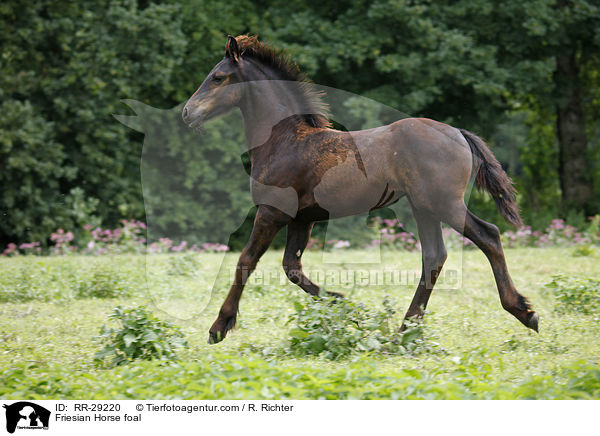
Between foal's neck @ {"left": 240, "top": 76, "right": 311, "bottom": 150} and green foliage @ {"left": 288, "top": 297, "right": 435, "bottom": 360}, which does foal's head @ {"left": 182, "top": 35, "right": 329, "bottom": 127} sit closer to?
foal's neck @ {"left": 240, "top": 76, "right": 311, "bottom": 150}

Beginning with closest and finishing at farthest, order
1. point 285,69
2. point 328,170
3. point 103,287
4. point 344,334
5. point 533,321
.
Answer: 1. point 344,334
2. point 533,321
3. point 328,170
4. point 285,69
5. point 103,287

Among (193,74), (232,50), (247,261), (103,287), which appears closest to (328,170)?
(247,261)

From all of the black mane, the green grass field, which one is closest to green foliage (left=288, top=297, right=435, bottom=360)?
the green grass field

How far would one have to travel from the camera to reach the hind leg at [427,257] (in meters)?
5.91

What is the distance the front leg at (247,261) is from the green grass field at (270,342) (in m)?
0.19

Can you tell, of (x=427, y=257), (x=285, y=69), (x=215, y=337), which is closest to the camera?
(x=215, y=337)

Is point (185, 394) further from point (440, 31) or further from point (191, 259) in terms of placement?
point (440, 31)

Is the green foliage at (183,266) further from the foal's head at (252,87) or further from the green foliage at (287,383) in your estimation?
the green foliage at (287,383)

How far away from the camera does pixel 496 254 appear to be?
5.53m

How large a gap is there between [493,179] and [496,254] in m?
0.69

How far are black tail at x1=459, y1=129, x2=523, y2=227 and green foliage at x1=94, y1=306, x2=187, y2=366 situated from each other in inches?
114

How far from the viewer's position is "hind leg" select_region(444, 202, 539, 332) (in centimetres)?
545

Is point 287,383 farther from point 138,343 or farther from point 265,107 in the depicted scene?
point 265,107

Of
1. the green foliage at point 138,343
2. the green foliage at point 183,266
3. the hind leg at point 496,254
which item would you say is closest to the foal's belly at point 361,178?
the hind leg at point 496,254
